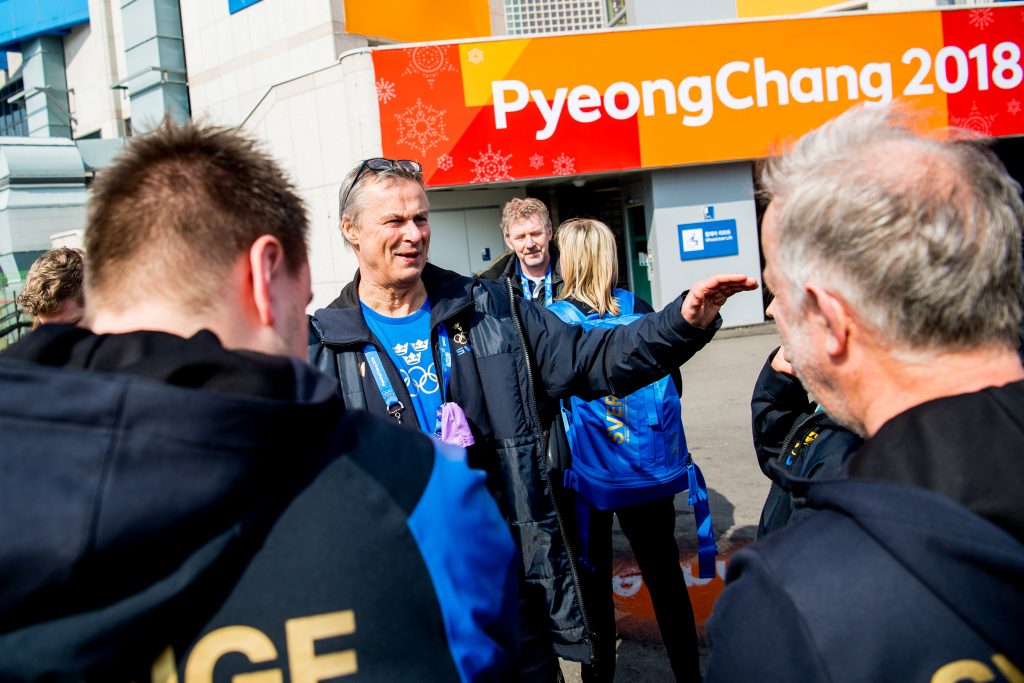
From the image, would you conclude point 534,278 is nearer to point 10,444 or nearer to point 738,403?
point 10,444

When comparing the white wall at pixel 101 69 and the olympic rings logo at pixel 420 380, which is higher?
the white wall at pixel 101 69

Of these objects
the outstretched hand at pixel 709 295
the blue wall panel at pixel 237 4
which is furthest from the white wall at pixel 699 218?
the outstretched hand at pixel 709 295

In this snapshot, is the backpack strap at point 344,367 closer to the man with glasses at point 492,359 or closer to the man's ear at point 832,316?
the man with glasses at point 492,359

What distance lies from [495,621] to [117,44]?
26494 mm

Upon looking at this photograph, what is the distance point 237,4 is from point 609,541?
1691 centimetres

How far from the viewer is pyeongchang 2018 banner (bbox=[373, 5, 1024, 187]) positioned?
1196 cm

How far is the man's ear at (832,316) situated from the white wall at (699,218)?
11793 millimetres

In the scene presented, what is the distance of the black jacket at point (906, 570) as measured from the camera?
99cm

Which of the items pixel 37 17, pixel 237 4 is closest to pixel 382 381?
pixel 237 4

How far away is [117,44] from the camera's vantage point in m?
23.1

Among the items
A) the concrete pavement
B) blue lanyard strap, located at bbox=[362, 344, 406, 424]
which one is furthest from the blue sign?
blue lanyard strap, located at bbox=[362, 344, 406, 424]

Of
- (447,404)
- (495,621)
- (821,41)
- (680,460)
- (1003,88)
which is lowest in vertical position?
(680,460)

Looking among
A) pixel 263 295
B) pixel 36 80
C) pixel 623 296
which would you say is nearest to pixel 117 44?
pixel 36 80

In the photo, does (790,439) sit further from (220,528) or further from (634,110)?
(634,110)
